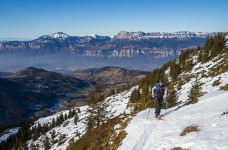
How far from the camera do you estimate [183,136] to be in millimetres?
8516

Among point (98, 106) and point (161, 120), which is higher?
point (161, 120)

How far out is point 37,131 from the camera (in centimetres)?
9438

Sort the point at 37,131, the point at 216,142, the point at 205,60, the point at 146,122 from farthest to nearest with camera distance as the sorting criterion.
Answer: the point at 37,131 < the point at 205,60 < the point at 146,122 < the point at 216,142

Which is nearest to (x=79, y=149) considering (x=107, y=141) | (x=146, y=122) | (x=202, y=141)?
(x=107, y=141)

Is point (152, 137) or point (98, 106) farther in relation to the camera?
point (98, 106)

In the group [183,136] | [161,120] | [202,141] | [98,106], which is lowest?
[98,106]

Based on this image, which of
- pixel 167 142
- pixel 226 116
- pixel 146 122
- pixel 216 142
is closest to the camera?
pixel 216 142

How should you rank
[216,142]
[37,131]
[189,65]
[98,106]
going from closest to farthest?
1. [216,142]
2. [98,106]
3. [189,65]
4. [37,131]

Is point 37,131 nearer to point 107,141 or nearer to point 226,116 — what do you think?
point 107,141

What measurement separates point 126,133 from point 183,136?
5.31m

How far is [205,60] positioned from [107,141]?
60.2 meters

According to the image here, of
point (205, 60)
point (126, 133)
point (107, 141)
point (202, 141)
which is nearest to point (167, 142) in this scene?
point (202, 141)

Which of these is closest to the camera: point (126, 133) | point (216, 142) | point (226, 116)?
point (216, 142)

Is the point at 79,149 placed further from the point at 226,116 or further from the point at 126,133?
the point at 226,116
